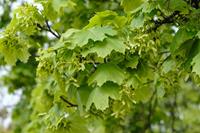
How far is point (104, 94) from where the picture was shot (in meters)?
2.61

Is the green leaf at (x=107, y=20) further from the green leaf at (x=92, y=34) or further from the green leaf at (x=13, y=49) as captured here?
the green leaf at (x=13, y=49)

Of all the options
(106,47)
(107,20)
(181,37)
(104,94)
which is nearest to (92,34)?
(106,47)

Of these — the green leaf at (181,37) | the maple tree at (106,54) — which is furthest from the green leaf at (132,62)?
the green leaf at (181,37)

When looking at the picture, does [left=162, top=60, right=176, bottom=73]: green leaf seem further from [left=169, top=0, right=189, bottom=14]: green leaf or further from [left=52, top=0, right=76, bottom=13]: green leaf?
[left=52, top=0, right=76, bottom=13]: green leaf

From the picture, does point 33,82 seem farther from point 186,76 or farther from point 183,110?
point 186,76

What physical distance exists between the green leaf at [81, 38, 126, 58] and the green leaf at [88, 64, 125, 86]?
0.13m

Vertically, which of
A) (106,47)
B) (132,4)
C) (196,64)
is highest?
(132,4)

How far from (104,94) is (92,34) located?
0.33 metres

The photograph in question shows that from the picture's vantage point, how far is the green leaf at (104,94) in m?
2.58

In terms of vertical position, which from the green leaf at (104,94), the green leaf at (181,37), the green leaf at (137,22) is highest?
the green leaf at (137,22)

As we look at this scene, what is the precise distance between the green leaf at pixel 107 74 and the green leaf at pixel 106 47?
127mm

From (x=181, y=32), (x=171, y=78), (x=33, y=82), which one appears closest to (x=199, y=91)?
(x=33, y=82)

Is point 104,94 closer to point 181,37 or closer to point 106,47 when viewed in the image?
point 106,47

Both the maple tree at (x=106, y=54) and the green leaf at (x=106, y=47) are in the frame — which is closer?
the green leaf at (x=106, y=47)
